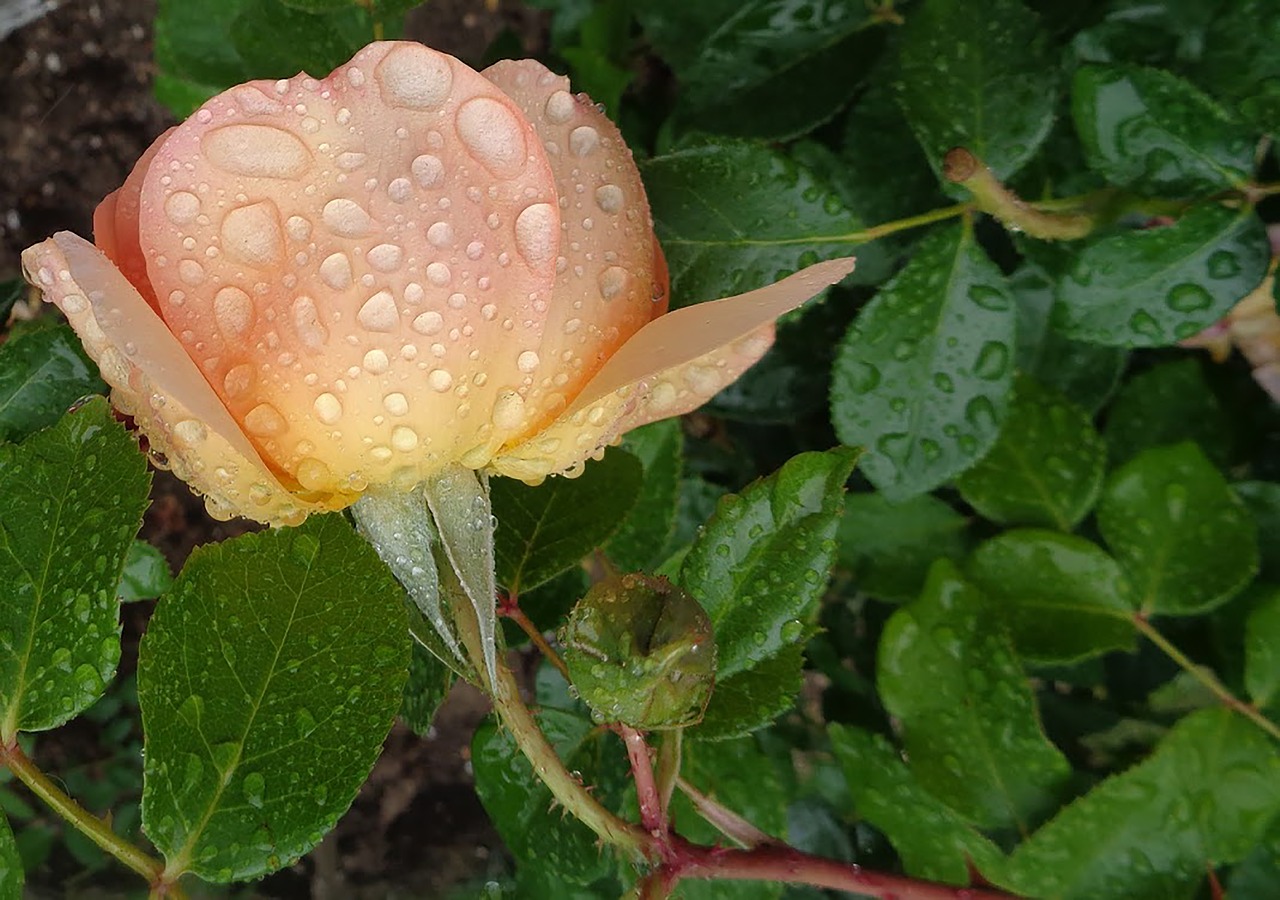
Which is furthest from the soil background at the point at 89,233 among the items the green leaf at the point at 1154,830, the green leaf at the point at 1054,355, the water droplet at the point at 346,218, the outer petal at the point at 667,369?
the water droplet at the point at 346,218

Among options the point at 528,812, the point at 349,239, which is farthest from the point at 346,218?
the point at 528,812

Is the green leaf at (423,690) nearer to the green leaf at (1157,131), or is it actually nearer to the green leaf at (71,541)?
the green leaf at (71,541)

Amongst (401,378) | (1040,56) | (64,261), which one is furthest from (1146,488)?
(64,261)

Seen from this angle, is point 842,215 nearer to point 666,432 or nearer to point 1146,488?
point 666,432

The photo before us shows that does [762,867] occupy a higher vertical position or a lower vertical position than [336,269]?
lower

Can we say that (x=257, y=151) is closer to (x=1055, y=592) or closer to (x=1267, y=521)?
(x=1055, y=592)

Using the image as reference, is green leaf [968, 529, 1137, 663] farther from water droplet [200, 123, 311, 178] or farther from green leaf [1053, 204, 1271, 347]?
water droplet [200, 123, 311, 178]
